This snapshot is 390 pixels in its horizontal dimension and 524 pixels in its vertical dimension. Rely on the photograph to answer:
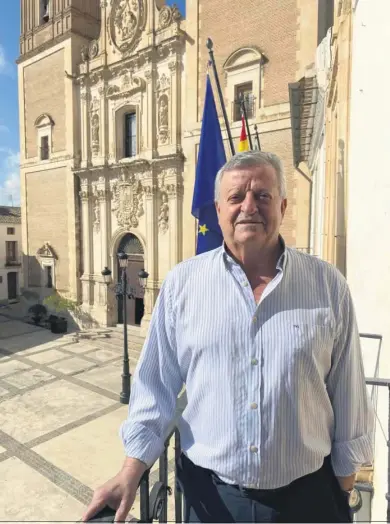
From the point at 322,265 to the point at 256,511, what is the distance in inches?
40.4

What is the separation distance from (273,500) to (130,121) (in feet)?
60.0

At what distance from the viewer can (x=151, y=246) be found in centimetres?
1619

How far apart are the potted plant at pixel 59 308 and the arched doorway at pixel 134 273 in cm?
325

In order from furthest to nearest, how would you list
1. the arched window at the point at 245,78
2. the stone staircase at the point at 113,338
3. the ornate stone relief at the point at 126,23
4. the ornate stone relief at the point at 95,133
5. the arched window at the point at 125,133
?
1. the ornate stone relief at the point at 95,133
2. the arched window at the point at 125,133
3. the ornate stone relief at the point at 126,23
4. the stone staircase at the point at 113,338
5. the arched window at the point at 245,78

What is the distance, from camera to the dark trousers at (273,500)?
1.42 metres

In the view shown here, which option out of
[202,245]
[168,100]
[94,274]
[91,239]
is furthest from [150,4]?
[202,245]

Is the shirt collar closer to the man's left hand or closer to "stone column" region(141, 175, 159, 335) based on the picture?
the man's left hand

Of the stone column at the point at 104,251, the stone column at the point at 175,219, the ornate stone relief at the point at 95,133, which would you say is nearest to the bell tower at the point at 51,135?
the ornate stone relief at the point at 95,133

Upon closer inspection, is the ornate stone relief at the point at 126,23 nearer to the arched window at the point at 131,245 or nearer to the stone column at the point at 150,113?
the stone column at the point at 150,113

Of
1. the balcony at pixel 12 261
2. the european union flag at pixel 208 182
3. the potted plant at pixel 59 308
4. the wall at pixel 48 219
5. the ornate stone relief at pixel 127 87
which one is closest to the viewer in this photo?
the european union flag at pixel 208 182

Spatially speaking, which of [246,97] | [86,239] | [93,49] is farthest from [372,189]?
[93,49]

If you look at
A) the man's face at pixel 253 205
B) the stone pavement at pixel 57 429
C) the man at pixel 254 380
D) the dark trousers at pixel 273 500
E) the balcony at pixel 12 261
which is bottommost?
the stone pavement at pixel 57 429

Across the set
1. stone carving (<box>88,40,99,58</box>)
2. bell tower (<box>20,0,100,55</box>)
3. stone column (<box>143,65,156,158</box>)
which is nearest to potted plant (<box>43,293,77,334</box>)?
stone column (<box>143,65,156,158</box>)

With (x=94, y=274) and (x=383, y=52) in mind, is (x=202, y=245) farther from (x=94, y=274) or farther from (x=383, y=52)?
(x=94, y=274)
